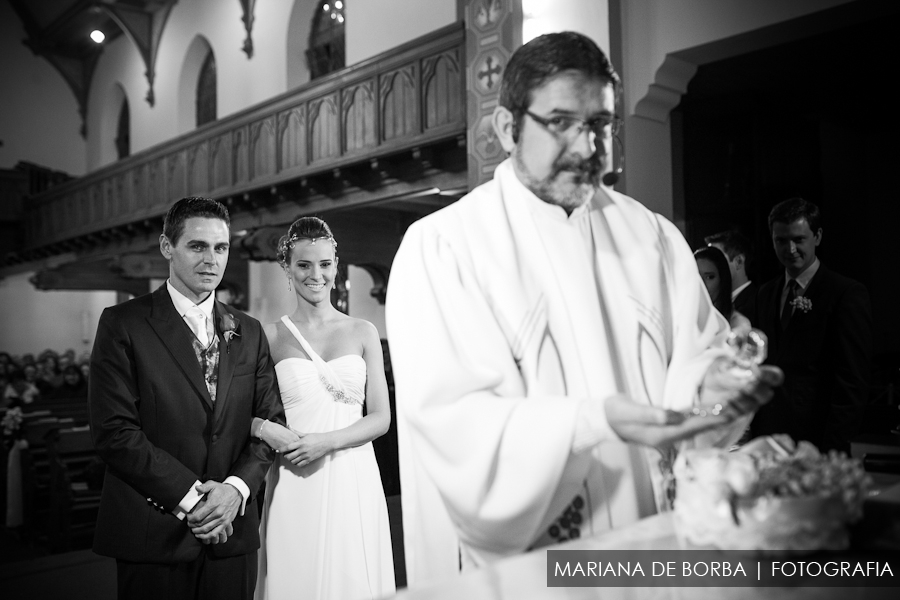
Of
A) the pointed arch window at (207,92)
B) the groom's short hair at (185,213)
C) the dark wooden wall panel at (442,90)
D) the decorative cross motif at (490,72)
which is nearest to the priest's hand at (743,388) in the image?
the groom's short hair at (185,213)

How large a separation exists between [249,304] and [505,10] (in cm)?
915

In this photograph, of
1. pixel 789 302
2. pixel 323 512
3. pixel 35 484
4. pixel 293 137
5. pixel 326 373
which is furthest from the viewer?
pixel 293 137

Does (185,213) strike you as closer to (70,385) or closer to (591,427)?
(591,427)

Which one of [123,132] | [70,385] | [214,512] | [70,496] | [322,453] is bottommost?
[70,496]

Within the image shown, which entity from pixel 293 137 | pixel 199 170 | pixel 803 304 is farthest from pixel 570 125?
pixel 199 170

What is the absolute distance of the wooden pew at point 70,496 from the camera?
7047 millimetres

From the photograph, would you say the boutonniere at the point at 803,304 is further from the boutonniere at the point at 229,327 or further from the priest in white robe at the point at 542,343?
the boutonniere at the point at 229,327

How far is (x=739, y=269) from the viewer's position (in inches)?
185

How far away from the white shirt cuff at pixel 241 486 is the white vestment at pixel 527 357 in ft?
3.31

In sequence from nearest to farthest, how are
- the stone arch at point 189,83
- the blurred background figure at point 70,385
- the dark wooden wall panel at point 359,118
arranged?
the dark wooden wall panel at point 359,118
the blurred background figure at point 70,385
the stone arch at point 189,83

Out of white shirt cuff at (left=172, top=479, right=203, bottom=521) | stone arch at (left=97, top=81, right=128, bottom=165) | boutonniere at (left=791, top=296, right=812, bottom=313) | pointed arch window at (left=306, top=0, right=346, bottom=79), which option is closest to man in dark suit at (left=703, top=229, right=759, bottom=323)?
boutonniere at (left=791, top=296, right=812, bottom=313)

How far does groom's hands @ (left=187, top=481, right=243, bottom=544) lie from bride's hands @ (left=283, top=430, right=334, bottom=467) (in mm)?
413

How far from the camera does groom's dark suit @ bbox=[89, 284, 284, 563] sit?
2.73 m

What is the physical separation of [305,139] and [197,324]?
7079mm
